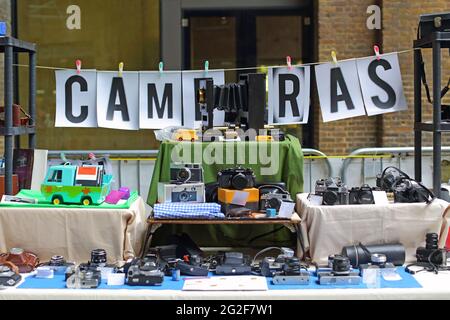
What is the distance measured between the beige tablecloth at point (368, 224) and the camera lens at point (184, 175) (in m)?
0.76

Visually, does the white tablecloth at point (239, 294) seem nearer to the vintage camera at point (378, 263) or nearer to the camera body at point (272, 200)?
the vintage camera at point (378, 263)

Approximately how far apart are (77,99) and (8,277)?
2.76m

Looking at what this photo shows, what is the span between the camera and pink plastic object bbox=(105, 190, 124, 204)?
13.9 ft

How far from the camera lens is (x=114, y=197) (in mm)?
4277

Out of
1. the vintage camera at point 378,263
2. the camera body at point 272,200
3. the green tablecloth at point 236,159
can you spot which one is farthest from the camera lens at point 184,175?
the vintage camera at point 378,263

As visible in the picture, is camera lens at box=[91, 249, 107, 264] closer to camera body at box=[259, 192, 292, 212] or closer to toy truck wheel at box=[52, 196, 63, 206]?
toy truck wheel at box=[52, 196, 63, 206]

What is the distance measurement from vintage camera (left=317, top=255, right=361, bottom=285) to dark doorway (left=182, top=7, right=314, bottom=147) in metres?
5.26

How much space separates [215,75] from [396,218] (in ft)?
8.72

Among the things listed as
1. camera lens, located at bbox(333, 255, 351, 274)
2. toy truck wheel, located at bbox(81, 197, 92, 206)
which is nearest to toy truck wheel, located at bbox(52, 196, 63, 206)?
toy truck wheel, located at bbox(81, 197, 92, 206)

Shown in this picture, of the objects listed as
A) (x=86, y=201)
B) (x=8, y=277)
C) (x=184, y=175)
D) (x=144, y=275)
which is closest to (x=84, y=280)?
(x=144, y=275)
